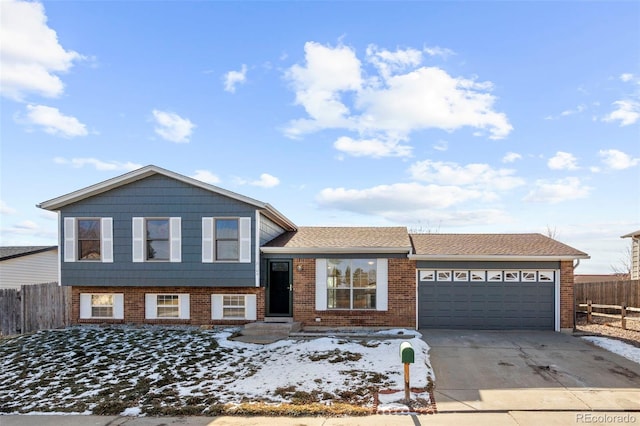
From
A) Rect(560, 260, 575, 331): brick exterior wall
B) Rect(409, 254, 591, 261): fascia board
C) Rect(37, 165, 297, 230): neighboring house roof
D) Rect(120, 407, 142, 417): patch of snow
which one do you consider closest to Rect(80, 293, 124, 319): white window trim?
Rect(37, 165, 297, 230): neighboring house roof

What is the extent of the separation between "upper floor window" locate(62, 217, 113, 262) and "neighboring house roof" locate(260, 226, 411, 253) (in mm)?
5211

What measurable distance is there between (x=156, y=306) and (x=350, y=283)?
6.61 metres

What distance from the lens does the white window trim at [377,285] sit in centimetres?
1445

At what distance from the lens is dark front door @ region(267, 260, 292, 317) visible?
14938 mm

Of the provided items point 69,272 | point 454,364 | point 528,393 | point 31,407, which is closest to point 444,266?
point 454,364

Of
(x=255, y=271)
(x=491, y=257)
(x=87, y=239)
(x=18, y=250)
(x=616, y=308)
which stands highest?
(x=87, y=239)

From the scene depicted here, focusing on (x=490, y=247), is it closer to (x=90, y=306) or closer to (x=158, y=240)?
(x=158, y=240)

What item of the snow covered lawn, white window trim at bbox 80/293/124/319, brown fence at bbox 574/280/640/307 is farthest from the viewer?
brown fence at bbox 574/280/640/307

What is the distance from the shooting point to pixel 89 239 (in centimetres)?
1497

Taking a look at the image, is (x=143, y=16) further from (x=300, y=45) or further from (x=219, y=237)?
(x=219, y=237)

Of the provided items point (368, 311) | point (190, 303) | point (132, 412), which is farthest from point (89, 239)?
point (368, 311)

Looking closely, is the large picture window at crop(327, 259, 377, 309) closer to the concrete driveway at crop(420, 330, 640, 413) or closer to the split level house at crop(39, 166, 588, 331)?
the split level house at crop(39, 166, 588, 331)

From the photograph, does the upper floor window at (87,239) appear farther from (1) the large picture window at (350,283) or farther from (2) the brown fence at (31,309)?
(1) the large picture window at (350,283)

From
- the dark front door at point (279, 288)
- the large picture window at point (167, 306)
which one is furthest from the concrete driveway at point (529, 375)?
the large picture window at point (167, 306)
